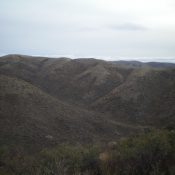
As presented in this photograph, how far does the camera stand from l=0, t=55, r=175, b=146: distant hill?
760 inches

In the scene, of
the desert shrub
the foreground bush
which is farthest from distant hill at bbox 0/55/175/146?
the desert shrub

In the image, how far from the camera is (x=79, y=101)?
3288 centimetres

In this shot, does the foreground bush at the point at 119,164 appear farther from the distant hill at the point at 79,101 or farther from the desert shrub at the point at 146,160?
the distant hill at the point at 79,101

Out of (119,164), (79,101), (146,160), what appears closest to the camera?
(146,160)

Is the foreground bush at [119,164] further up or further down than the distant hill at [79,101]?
further up

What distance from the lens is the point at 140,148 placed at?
25.2ft

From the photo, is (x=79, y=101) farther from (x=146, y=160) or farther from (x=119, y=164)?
(x=146, y=160)

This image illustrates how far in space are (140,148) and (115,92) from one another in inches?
1016

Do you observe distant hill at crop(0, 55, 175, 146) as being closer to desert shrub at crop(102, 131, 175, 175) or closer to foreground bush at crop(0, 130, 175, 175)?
foreground bush at crop(0, 130, 175, 175)

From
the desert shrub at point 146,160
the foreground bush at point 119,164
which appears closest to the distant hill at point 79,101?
the foreground bush at point 119,164

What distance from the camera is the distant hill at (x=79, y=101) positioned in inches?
760

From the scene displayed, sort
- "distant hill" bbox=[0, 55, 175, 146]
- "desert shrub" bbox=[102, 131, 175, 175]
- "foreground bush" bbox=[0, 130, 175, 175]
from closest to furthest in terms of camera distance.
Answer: "foreground bush" bbox=[0, 130, 175, 175], "desert shrub" bbox=[102, 131, 175, 175], "distant hill" bbox=[0, 55, 175, 146]

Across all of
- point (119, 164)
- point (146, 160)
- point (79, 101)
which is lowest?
point (79, 101)

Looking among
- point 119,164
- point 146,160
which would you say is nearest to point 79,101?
point 119,164
